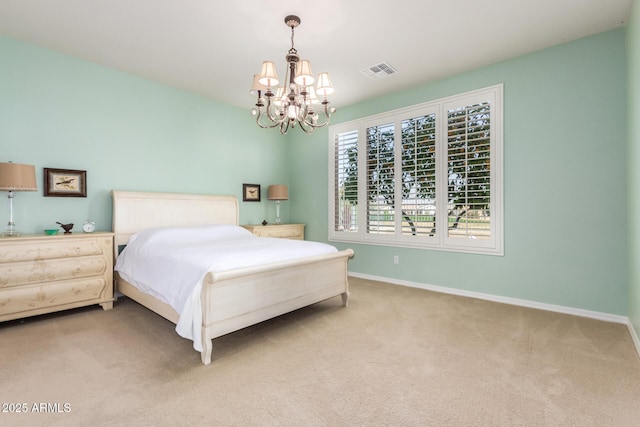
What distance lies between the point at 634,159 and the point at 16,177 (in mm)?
5348

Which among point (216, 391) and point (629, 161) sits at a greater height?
point (629, 161)

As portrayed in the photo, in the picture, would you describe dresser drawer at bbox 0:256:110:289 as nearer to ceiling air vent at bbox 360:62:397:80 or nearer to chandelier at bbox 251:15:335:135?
chandelier at bbox 251:15:335:135

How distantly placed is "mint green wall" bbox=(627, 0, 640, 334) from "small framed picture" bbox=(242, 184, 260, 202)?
4579 mm

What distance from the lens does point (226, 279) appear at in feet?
7.28

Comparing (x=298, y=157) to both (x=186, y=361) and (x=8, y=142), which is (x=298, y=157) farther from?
(x=186, y=361)

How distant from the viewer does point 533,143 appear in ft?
11.1

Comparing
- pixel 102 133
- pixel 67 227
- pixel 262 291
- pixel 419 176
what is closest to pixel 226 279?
pixel 262 291

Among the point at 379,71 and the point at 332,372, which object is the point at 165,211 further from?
the point at 379,71

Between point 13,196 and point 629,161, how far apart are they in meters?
5.80

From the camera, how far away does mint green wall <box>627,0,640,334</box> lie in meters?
2.33

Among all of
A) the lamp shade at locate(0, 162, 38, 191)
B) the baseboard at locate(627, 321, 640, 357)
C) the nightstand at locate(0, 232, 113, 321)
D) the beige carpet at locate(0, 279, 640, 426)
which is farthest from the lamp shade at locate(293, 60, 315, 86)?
the baseboard at locate(627, 321, 640, 357)

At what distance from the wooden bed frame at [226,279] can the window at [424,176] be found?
142 cm

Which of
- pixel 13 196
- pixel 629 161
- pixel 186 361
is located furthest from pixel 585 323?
pixel 13 196

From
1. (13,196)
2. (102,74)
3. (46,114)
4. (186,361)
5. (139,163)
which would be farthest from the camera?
(139,163)
